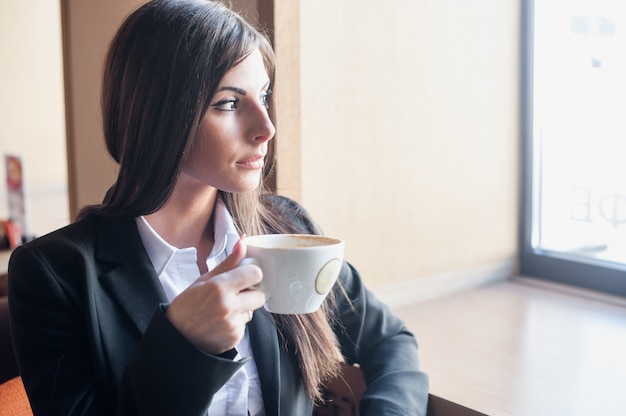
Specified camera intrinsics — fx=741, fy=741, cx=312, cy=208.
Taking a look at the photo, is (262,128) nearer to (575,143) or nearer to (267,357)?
(267,357)

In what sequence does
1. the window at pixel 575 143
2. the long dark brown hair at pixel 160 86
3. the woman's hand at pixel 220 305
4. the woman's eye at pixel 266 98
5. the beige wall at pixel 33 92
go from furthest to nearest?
the beige wall at pixel 33 92
the window at pixel 575 143
the woman's eye at pixel 266 98
the long dark brown hair at pixel 160 86
the woman's hand at pixel 220 305

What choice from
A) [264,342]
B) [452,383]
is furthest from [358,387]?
[264,342]

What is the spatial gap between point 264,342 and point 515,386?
1.44 feet

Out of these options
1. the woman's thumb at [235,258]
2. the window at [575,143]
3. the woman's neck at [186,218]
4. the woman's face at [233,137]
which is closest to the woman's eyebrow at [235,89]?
the woman's face at [233,137]

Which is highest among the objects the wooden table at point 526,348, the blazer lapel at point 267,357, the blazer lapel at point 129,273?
the blazer lapel at point 129,273

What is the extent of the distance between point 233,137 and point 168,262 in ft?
0.67

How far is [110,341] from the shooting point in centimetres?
95

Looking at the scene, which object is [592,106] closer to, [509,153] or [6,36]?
[509,153]

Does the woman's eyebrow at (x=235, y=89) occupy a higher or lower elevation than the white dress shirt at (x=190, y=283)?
higher

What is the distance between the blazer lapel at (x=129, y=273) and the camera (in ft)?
3.22

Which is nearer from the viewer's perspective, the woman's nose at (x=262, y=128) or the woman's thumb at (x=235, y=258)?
the woman's thumb at (x=235, y=258)

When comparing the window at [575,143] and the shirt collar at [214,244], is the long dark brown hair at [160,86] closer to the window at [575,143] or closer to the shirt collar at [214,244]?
the shirt collar at [214,244]


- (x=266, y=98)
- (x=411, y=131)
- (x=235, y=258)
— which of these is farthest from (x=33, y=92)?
(x=235, y=258)

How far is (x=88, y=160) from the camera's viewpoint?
1949 mm
